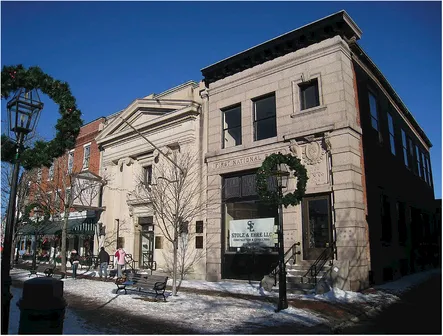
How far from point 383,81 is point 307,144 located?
7666 mm

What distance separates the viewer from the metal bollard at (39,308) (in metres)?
5.59

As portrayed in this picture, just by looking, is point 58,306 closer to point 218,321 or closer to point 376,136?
point 218,321

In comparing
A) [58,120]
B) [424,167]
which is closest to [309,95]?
[58,120]

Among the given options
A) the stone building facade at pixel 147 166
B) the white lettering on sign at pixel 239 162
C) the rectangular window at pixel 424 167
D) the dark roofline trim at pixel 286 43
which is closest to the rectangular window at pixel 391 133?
the dark roofline trim at pixel 286 43

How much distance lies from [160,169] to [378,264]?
484 inches

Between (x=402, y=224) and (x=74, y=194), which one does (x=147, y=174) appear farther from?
(x=402, y=224)

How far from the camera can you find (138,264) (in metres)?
22.6

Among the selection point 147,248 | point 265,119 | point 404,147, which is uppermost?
point 265,119

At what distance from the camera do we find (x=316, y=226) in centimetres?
1569

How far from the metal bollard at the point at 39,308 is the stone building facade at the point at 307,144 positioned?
1042 centimetres

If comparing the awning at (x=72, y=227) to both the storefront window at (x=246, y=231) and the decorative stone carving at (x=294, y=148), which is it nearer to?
the storefront window at (x=246, y=231)

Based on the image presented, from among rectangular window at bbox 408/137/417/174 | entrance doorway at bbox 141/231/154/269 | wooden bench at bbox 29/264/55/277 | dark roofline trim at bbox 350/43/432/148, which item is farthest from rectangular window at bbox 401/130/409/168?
wooden bench at bbox 29/264/55/277

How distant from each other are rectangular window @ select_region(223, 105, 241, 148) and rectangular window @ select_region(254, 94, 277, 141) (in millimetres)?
1201

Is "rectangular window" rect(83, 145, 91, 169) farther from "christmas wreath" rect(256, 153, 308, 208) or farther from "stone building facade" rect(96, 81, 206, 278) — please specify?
"christmas wreath" rect(256, 153, 308, 208)
